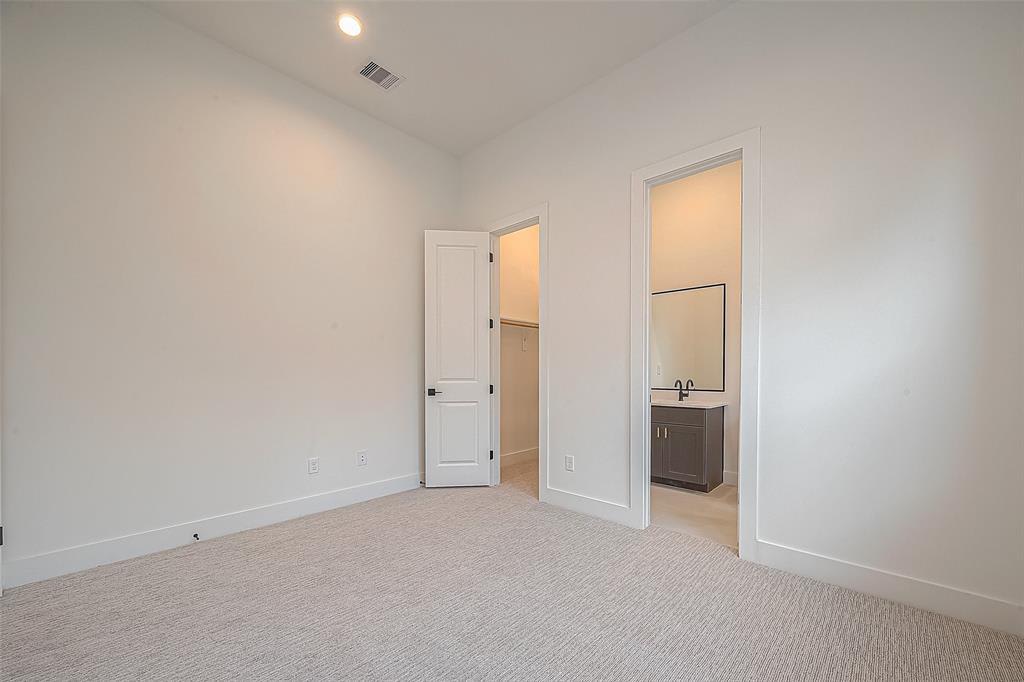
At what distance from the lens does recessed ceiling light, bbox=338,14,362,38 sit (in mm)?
2789

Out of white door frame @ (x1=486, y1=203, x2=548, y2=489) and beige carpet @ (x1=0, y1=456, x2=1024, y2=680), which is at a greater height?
white door frame @ (x1=486, y1=203, x2=548, y2=489)

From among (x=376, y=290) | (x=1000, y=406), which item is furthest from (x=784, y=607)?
(x=376, y=290)

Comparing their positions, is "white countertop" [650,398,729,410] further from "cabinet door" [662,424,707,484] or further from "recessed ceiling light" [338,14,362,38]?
"recessed ceiling light" [338,14,362,38]

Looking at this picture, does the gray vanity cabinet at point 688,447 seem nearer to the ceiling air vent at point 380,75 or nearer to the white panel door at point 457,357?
the white panel door at point 457,357

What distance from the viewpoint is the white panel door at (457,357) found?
412cm

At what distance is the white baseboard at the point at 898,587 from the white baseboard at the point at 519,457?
2799 mm

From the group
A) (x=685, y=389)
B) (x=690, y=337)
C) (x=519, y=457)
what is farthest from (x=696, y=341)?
(x=519, y=457)

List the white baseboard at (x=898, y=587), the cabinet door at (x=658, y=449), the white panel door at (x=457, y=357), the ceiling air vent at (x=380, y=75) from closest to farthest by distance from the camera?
1. the white baseboard at (x=898, y=587)
2. the ceiling air vent at (x=380, y=75)
3. the white panel door at (x=457, y=357)
4. the cabinet door at (x=658, y=449)

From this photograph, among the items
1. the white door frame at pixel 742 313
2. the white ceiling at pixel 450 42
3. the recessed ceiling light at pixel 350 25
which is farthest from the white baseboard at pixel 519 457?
→ the recessed ceiling light at pixel 350 25

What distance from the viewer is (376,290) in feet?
12.9

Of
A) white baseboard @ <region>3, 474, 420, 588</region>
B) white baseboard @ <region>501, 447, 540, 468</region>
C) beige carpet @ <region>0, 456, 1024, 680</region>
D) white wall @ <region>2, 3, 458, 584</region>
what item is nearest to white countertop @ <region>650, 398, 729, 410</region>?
beige carpet @ <region>0, 456, 1024, 680</region>

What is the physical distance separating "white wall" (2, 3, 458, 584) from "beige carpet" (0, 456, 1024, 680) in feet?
1.52

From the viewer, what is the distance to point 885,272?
2.17 m

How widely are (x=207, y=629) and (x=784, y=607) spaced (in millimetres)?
2560
